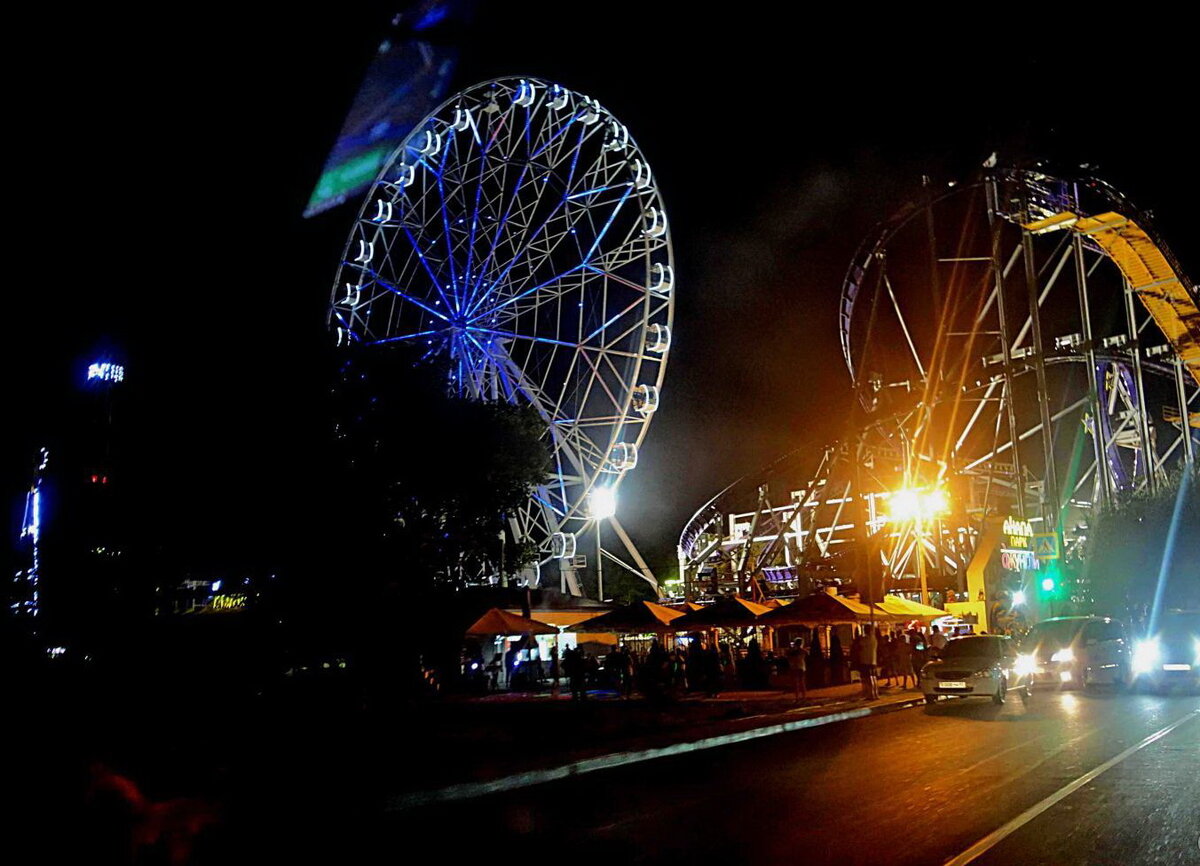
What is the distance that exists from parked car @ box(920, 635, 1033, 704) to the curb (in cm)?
250

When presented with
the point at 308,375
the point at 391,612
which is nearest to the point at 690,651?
the point at 391,612

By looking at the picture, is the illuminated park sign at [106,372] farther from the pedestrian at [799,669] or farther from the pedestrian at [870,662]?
the pedestrian at [870,662]

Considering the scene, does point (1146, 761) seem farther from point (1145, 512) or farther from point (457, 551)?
point (1145, 512)

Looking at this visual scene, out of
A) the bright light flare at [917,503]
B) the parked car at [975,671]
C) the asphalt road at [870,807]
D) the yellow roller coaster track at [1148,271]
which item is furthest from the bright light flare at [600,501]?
the asphalt road at [870,807]

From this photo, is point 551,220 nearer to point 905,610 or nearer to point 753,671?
point 753,671

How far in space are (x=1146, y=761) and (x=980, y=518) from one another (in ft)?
120

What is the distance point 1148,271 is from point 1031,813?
92.7 feet

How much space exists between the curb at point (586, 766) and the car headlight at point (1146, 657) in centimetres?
1000

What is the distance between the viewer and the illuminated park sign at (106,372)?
15.6m

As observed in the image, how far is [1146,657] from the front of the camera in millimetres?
27203

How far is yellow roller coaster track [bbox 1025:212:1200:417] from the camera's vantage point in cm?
3136

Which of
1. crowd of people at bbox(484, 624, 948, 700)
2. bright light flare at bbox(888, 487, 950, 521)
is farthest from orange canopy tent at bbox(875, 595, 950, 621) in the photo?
bright light flare at bbox(888, 487, 950, 521)

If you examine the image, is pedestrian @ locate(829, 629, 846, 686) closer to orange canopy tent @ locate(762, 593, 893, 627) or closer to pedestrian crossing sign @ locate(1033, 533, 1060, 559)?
orange canopy tent @ locate(762, 593, 893, 627)

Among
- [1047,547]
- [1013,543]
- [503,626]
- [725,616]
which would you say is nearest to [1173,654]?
[1047,547]
